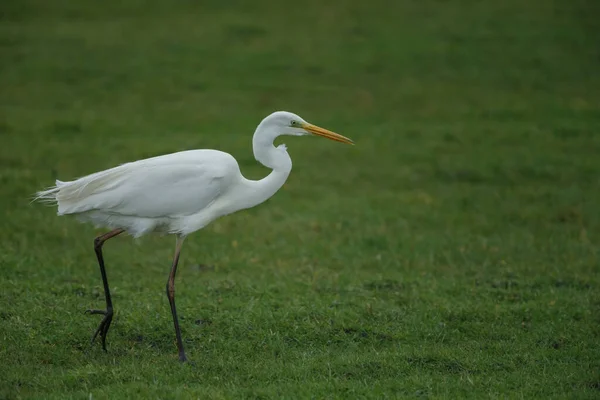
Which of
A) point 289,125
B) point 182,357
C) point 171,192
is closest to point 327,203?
point 289,125

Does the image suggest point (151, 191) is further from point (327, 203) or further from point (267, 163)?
point (327, 203)

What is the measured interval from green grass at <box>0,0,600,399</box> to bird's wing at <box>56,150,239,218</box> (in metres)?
1.15

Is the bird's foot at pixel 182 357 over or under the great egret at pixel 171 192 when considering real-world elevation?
under

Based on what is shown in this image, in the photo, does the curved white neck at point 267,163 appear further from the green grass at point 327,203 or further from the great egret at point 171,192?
the green grass at point 327,203

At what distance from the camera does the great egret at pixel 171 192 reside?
7102 mm

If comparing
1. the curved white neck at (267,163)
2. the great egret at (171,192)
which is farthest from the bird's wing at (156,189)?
the curved white neck at (267,163)

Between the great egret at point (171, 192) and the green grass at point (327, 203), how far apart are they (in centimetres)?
95

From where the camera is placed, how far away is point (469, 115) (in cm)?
1767

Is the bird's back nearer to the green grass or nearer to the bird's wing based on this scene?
the bird's wing

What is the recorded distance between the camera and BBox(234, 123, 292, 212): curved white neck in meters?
7.32

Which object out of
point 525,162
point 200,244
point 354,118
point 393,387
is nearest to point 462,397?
point 393,387

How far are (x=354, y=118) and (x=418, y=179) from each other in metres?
3.50

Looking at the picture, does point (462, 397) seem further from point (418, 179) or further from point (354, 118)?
point (354, 118)

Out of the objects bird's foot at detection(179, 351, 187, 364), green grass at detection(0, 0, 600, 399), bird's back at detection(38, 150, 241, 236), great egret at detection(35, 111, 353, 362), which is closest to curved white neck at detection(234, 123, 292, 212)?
great egret at detection(35, 111, 353, 362)
